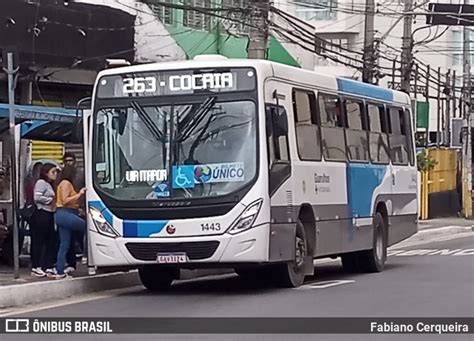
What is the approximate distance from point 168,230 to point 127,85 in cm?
220

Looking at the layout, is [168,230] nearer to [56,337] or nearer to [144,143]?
[144,143]

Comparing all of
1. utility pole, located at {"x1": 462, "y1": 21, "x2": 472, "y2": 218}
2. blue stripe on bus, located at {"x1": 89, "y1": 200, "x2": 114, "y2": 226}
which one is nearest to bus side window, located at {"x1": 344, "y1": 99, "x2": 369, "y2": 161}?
blue stripe on bus, located at {"x1": 89, "y1": 200, "x2": 114, "y2": 226}

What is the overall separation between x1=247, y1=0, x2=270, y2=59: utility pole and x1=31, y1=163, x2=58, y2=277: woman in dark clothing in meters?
11.0

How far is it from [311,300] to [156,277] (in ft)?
10.3

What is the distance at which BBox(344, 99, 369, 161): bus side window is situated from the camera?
62.5ft

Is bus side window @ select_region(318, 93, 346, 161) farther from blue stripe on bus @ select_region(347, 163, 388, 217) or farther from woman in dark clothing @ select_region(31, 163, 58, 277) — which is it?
woman in dark clothing @ select_region(31, 163, 58, 277)

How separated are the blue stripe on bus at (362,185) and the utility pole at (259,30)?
782 centimetres

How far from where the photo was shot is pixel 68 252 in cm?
1752

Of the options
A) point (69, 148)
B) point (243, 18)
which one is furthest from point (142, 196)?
point (243, 18)

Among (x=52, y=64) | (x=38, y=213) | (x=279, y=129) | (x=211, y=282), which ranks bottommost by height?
(x=211, y=282)

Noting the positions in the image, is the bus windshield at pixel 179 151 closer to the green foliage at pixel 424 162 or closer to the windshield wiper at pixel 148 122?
the windshield wiper at pixel 148 122

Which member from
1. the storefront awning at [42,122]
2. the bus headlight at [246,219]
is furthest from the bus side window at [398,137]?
the bus headlight at [246,219]

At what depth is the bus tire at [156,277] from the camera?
55.8ft

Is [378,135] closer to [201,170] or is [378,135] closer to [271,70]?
[271,70]
